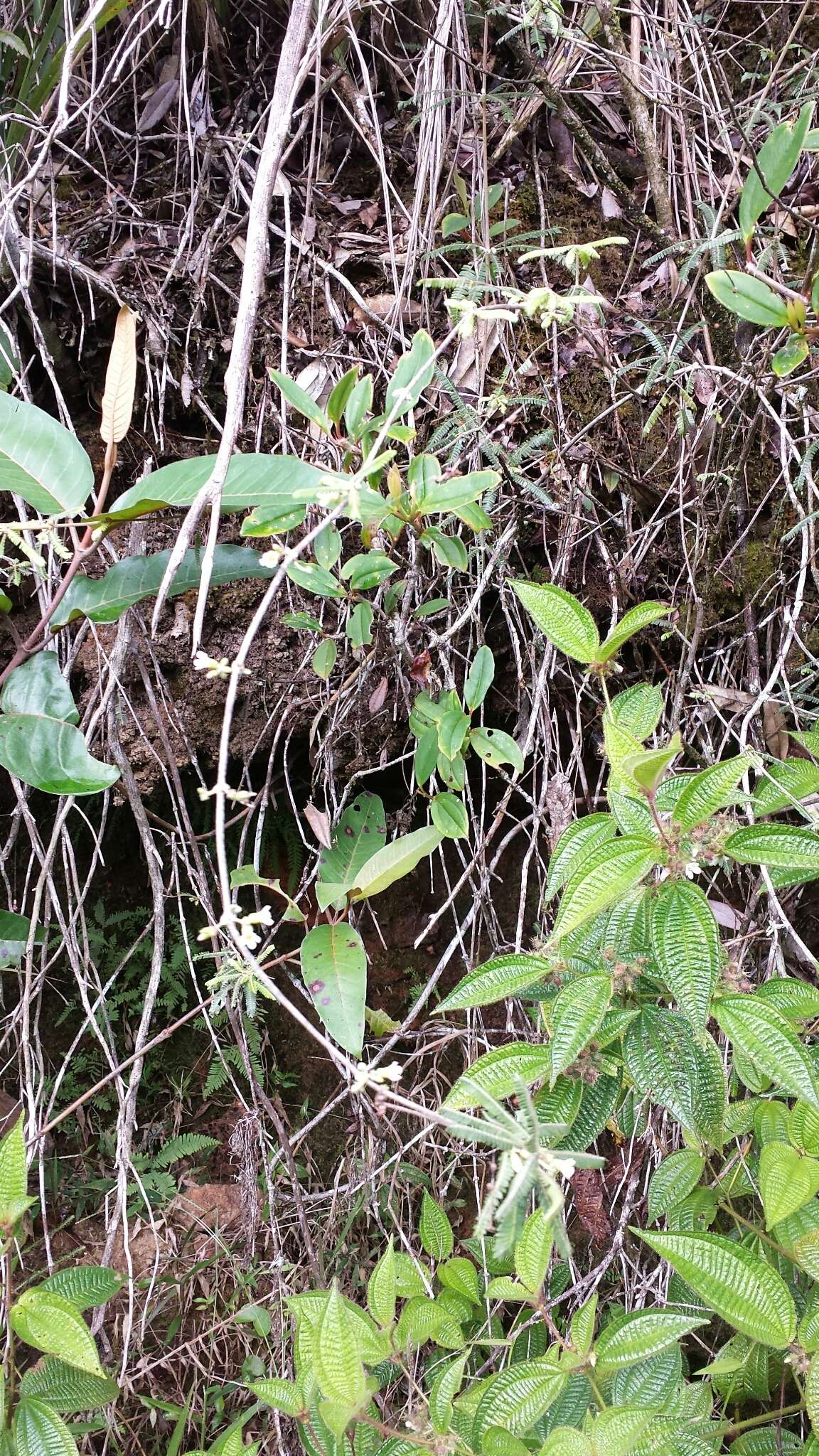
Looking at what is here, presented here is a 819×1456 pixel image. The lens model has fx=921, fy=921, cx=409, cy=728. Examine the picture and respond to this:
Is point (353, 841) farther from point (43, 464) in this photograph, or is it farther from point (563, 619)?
point (43, 464)

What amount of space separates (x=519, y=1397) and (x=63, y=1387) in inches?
24.7

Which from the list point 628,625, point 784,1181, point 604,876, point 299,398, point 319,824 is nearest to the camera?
point 604,876

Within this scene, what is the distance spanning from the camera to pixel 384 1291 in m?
1.12

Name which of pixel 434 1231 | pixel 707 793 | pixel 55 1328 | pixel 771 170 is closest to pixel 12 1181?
pixel 55 1328

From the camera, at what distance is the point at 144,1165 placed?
178 centimetres

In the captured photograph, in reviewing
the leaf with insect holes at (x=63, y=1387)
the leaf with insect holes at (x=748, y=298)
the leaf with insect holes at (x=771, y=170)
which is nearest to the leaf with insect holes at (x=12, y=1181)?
the leaf with insect holes at (x=63, y=1387)

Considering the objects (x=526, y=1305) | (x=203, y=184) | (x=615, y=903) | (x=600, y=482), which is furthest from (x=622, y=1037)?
(x=203, y=184)

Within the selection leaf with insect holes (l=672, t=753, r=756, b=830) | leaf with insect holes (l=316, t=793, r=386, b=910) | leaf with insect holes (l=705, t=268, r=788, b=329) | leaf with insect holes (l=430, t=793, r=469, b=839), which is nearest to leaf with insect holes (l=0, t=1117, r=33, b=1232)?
leaf with insect holes (l=316, t=793, r=386, b=910)

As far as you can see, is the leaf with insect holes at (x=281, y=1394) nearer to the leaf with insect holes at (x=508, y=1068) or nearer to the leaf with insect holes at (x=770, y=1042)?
the leaf with insect holes at (x=508, y=1068)

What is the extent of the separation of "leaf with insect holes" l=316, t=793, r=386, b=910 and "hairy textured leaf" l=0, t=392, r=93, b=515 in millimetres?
597

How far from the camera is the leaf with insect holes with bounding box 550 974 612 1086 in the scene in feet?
2.75

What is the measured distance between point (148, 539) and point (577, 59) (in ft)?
3.85

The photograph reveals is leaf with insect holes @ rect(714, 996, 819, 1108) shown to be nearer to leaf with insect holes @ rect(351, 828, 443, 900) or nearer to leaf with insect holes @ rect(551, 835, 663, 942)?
leaf with insect holes @ rect(551, 835, 663, 942)

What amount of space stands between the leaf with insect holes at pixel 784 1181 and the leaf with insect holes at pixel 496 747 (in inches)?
21.8
